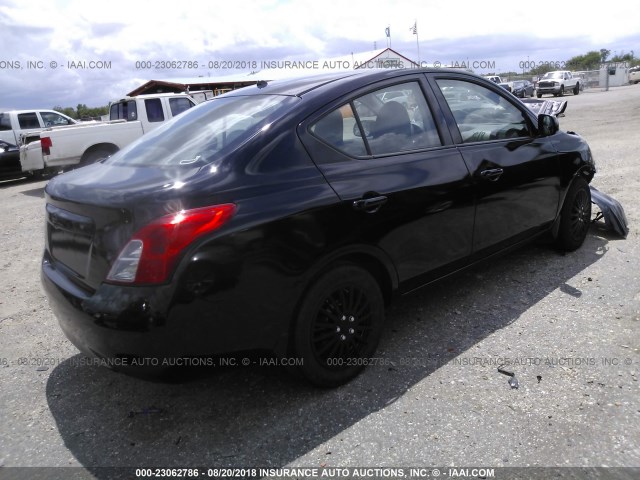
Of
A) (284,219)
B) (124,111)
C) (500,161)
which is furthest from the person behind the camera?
(124,111)

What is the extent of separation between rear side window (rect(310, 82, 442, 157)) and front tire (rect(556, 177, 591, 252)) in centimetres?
190

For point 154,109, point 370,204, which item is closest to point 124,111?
point 154,109

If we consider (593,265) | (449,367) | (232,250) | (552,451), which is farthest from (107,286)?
(593,265)

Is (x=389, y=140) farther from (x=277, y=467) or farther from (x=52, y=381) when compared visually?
(x=52, y=381)

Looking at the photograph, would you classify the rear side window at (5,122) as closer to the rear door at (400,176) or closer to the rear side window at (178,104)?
the rear side window at (178,104)

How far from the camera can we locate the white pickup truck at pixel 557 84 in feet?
125

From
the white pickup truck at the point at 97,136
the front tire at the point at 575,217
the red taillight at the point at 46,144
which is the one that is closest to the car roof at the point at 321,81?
the front tire at the point at 575,217

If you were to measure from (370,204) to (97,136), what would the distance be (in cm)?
1050

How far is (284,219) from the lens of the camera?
2520mm

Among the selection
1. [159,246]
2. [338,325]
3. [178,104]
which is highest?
[178,104]

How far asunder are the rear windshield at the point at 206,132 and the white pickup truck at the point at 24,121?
1411 centimetres

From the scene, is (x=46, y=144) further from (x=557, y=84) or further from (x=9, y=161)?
(x=557, y=84)

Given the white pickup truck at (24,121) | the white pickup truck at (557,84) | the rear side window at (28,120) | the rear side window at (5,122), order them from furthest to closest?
the white pickup truck at (557,84) < the rear side window at (28,120) < the rear side window at (5,122) < the white pickup truck at (24,121)

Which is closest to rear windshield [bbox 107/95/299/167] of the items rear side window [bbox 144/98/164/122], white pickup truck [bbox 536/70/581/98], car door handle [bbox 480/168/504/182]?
car door handle [bbox 480/168/504/182]
